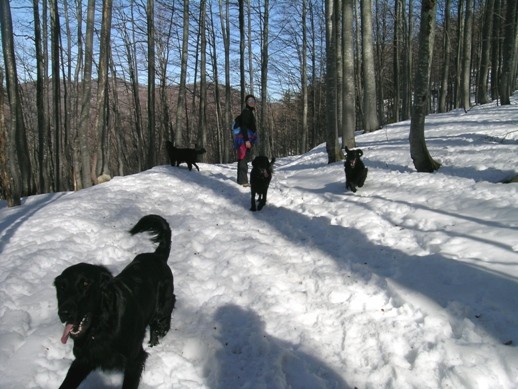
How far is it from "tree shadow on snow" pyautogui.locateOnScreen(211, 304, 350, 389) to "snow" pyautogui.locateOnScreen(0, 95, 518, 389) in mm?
13

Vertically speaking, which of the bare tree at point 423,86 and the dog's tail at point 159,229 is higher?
the bare tree at point 423,86

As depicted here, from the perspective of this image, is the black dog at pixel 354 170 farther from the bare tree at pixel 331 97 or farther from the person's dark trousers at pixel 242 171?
the bare tree at pixel 331 97

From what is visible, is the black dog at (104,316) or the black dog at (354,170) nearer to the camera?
the black dog at (104,316)

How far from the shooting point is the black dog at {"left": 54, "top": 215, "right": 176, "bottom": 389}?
2.46 m

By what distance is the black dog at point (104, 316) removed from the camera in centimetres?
246

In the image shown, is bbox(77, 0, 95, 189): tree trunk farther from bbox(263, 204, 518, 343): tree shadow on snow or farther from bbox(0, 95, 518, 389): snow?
bbox(263, 204, 518, 343): tree shadow on snow

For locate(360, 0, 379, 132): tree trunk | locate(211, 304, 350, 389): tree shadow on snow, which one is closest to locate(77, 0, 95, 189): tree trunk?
locate(211, 304, 350, 389): tree shadow on snow

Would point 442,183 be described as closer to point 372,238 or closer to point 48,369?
point 372,238

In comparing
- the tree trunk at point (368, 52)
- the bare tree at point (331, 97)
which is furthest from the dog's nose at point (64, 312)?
the tree trunk at point (368, 52)

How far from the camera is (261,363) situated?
334 cm

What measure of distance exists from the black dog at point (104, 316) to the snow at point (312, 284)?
1.50 feet

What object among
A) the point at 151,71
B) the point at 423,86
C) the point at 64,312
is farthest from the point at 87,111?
the point at 64,312

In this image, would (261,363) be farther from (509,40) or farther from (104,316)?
(509,40)

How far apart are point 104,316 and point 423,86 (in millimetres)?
8252
